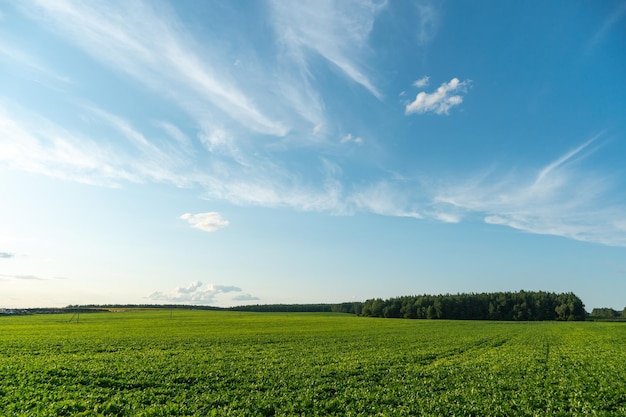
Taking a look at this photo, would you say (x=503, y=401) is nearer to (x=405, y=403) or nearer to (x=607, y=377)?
(x=405, y=403)

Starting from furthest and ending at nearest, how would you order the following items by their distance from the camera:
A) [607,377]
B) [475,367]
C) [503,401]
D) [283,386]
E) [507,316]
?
[507,316]
[475,367]
[607,377]
[283,386]
[503,401]

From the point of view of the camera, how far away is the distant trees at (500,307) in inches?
5595

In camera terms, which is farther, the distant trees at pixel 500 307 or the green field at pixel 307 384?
the distant trees at pixel 500 307

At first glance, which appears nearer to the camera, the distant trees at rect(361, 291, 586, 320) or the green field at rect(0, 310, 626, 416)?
the green field at rect(0, 310, 626, 416)

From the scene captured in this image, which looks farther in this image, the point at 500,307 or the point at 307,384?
the point at 500,307

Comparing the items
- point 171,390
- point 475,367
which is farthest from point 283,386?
point 475,367

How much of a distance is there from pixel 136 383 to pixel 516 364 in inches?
1057

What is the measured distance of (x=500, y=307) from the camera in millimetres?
147875

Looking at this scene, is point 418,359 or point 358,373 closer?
point 358,373

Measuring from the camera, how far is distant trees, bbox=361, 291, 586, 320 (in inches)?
5595

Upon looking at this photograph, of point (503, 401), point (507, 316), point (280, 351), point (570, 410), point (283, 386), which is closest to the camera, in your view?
point (570, 410)

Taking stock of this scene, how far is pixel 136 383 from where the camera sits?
20.3m

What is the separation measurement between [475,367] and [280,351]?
17153 millimetres

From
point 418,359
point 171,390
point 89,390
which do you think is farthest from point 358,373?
point 89,390
